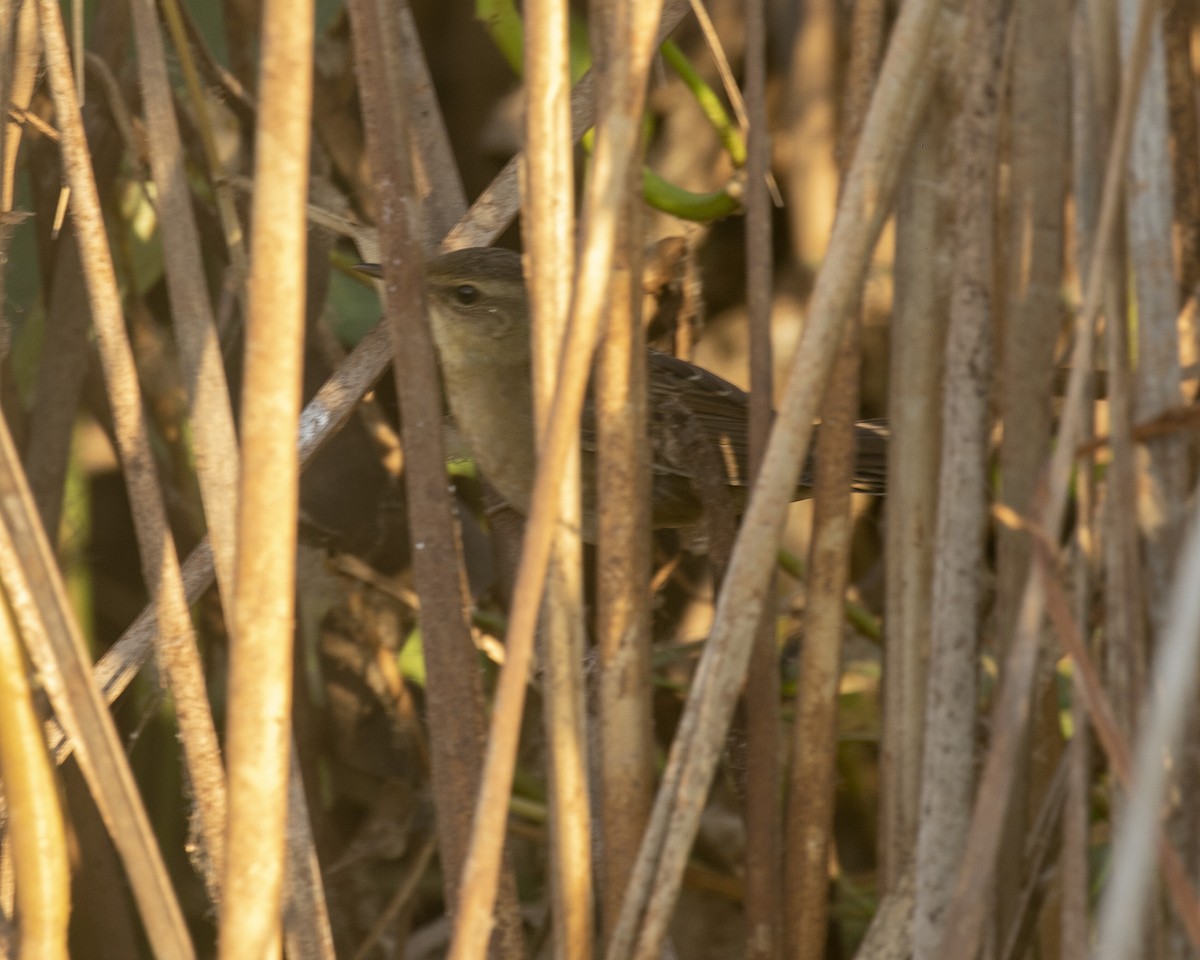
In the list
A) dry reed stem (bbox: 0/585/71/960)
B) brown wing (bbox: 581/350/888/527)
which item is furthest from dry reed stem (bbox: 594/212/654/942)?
brown wing (bbox: 581/350/888/527)

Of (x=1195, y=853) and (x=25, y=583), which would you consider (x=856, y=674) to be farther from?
(x=25, y=583)

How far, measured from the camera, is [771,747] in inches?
47.7

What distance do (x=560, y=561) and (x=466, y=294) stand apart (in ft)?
3.79

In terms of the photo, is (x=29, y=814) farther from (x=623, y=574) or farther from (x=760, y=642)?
(x=760, y=642)

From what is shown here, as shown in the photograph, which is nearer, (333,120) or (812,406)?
(812,406)

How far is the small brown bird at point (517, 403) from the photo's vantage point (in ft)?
6.77

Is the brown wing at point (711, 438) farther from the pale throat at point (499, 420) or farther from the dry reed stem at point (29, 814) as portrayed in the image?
the dry reed stem at point (29, 814)

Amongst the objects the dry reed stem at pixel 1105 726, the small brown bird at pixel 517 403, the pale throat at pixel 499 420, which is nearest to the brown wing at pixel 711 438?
the small brown bird at pixel 517 403

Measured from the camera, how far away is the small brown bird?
2.06 metres

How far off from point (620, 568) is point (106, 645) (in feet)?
6.03

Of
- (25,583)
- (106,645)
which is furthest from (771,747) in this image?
(106,645)

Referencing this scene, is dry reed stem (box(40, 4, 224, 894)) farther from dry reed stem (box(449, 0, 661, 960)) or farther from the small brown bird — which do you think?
the small brown bird

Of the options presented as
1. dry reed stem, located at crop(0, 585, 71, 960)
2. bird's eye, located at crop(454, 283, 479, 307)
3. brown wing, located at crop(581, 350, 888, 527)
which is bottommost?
dry reed stem, located at crop(0, 585, 71, 960)

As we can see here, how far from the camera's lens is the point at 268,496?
3.01 feet
